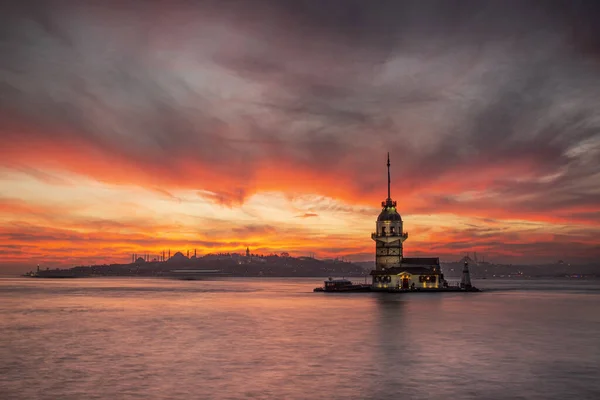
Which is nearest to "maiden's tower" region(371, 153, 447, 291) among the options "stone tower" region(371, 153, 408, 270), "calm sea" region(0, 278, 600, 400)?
"stone tower" region(371, 153, 408, 270)

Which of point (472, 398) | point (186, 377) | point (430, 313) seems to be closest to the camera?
point (472, 398)

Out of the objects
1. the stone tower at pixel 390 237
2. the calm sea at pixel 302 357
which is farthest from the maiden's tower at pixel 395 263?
the calm sea at pixel 302 357

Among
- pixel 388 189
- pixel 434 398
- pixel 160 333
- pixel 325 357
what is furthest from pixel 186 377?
pixel 388 189

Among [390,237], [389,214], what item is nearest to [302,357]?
[390,237]

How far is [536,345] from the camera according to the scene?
50.8 m

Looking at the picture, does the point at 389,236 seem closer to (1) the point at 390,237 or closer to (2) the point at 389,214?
(1) the point at 390,237

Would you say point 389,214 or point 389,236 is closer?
point 389,236

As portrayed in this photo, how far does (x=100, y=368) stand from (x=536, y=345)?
36109mm

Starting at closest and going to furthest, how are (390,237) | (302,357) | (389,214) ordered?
(302,357) → (390,237) → (389,214)

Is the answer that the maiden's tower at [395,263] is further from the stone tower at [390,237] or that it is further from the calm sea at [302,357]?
the calm sea at [302,357]

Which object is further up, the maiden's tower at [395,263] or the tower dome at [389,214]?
the tower dome at [389,214]

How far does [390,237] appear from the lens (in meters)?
128

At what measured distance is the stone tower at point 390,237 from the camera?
128m

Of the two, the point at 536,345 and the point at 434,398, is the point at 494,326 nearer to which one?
the point at 536,345
